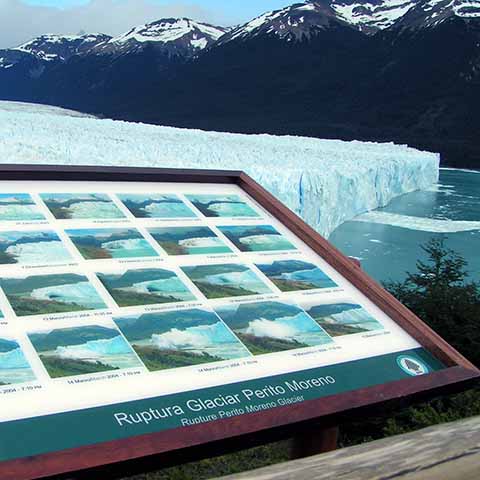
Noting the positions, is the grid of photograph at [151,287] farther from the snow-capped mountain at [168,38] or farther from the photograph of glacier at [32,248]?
the snow-capped mountain at [168,38]

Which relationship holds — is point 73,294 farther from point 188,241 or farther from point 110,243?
point 188,241

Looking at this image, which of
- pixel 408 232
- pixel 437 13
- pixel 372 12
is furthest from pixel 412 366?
pixel 372 12

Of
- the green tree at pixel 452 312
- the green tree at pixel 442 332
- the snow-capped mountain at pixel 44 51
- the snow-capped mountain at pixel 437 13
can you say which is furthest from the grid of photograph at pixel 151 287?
the snow-capped mountain at pixel 44 51

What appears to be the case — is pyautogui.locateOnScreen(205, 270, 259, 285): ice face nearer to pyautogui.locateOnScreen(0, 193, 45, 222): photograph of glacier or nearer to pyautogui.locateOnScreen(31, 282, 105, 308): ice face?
pyautogui.locateOnScreen(31, 282, 105, 308): ice face

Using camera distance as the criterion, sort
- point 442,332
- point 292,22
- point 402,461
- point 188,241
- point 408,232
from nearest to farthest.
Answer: point 402,461, point 188,241, point 442,332, point 408,232, point 292,22

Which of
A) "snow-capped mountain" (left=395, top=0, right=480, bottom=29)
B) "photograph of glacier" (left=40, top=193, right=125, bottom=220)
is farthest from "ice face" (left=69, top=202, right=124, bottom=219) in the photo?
A: "snow-capped mountain" (left=395, top=0, right=480, bottom=29)

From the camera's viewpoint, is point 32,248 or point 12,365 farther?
point 32,248
